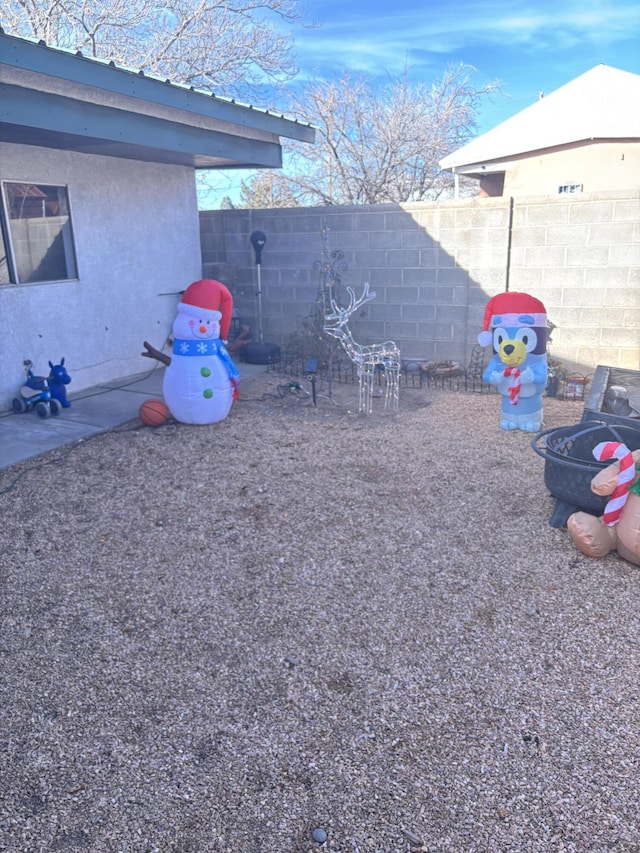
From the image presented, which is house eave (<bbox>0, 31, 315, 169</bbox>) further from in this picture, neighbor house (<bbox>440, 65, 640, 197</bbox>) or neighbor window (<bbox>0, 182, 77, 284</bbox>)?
neighbor house (<bbox>440, 65, 640, 197</bbox>)

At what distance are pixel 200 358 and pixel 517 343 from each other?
277cm

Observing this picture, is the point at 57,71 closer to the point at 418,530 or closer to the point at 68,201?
the point at 68,201

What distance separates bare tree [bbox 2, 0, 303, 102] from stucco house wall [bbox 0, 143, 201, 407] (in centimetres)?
588

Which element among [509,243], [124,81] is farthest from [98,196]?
[509,243]

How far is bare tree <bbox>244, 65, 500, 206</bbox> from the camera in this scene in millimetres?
16656

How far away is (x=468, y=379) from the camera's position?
790cm

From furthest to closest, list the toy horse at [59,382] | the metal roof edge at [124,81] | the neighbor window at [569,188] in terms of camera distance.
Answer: the neighbor window at [569,188] < the toy horse at [59,382] < the metal roof edge at [124,81]

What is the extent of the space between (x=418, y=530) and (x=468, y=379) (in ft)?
14.2

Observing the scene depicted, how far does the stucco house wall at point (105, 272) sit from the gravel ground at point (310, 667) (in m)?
2.26

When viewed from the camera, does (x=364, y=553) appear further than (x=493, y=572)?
Yes

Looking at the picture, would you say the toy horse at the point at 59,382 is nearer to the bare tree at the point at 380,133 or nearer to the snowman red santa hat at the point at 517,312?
the snowman red santa hat at the point at 517,312

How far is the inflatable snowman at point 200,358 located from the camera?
5676mm

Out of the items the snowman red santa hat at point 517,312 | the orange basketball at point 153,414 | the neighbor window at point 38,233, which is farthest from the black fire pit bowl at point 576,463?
the neighbor window at point 38,233

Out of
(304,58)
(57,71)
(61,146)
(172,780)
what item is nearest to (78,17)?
(304,58)
